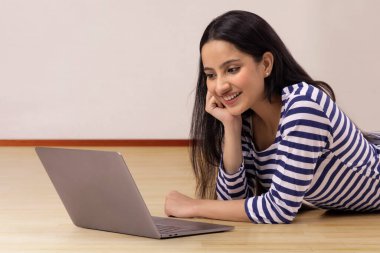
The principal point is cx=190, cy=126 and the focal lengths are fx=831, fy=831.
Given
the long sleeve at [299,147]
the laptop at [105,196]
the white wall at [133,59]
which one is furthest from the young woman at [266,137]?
the white wall at [133,59]

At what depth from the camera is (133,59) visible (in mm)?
5059

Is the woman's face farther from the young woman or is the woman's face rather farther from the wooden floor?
the wooden floor

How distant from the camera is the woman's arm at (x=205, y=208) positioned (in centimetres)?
233

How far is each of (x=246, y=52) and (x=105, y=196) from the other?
1.76 feet

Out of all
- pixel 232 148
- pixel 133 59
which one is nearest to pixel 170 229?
pixel 232 148

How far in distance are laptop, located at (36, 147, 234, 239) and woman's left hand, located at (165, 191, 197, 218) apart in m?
0.08

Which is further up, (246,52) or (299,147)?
(246,52)

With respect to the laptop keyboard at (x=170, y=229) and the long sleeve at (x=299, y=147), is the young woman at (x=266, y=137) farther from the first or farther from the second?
the laptop keyboard at (x=170, y=229)

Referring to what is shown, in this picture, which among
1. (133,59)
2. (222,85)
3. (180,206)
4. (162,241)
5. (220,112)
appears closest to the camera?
(162,241)

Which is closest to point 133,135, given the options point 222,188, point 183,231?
point 222,188

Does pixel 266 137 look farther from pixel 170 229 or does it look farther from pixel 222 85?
pixel 170 229

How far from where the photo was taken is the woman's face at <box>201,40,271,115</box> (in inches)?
86.7

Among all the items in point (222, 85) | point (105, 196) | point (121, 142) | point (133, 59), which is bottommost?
point (121, 142)

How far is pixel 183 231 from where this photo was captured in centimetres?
215
